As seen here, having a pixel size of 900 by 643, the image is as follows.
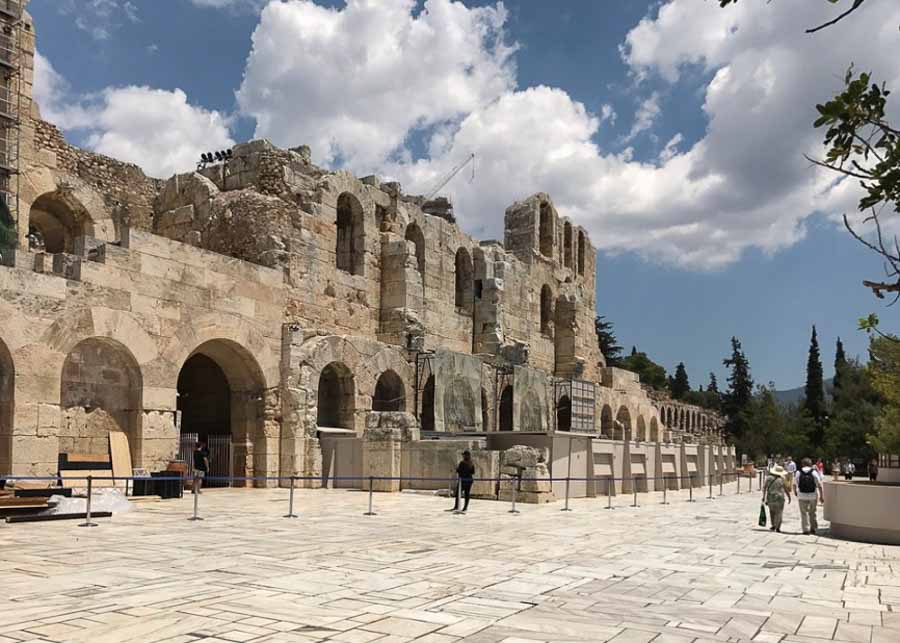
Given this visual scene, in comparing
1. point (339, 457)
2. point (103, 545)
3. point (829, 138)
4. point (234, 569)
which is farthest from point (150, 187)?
point (829, 138)

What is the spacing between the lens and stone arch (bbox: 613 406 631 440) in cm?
3653

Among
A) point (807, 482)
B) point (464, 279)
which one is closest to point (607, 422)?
point (464, 279)

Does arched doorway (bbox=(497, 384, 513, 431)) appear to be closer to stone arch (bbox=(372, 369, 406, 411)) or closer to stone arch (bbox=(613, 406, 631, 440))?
stone arch (bbox=(372, 369, 406, 411))

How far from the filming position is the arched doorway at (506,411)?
92.8ft

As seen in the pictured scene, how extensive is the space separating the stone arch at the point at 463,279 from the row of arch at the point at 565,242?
6.11m

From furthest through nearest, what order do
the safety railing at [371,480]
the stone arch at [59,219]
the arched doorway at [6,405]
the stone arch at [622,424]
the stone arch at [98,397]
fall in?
the stone arch at [622,424]
the stone arch at [59,219]
the stone arch at [98,397]
the arched doorway at [6,405]
the safety railing at [371,480]

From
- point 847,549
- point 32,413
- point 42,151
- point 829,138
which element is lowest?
point 847,549

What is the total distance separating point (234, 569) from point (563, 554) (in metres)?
3.52

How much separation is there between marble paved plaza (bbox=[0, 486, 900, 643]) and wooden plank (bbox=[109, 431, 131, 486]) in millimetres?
2814

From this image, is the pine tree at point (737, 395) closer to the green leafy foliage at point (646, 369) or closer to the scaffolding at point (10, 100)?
the green leafy foliage at point (646, 369)

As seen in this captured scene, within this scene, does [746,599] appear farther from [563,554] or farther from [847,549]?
[847,549]

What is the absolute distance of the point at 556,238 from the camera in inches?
1420

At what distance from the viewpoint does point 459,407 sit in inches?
983

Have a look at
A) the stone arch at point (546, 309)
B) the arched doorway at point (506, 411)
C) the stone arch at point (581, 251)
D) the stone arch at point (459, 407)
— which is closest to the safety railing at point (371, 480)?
the stone arch at point (459, 407)
